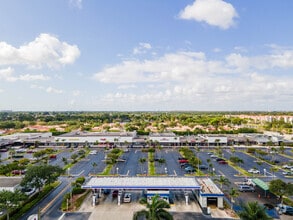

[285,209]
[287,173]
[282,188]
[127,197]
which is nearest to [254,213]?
[285,209]

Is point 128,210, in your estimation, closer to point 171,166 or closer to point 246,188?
point 246,188

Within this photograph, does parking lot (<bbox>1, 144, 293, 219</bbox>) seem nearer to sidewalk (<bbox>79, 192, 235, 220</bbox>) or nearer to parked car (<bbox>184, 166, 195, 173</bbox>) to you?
sidewalk (<bbox>79, 192, 235, 220</bbox>)

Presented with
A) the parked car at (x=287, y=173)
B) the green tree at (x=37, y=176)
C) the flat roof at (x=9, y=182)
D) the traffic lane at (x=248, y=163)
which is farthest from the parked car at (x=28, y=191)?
the parked car at (x=287, y=173)

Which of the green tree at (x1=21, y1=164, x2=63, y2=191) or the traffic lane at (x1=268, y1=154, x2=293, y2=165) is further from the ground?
the green tree at (x1=21, y1=164, x2=63, y2=191)

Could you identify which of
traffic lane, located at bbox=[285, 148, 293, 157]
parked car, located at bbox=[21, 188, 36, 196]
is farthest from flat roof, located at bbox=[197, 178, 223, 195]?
traffic lane, located at bbox=[285, 148, 293, 157]

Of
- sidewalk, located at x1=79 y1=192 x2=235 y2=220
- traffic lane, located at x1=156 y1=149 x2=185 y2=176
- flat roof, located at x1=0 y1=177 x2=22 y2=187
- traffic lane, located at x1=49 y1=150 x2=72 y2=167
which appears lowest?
traffic lane, located at x1=49 y1=150 x2=72 y2=167

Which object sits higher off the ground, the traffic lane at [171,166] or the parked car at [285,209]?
the parked car at [285,209]

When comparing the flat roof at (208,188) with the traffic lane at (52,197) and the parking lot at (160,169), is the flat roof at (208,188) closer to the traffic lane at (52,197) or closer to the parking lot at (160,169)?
the parking lot at (160,169)

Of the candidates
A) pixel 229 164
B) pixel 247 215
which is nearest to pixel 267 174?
pixel 229 164

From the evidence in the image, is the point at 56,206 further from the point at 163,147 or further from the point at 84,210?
the point at 163,147
